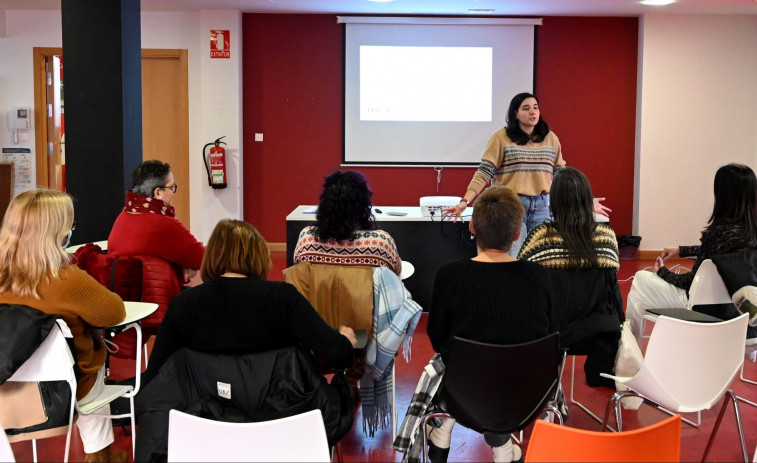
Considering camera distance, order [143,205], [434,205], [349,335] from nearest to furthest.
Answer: [349,335], [143,205], [434,205]

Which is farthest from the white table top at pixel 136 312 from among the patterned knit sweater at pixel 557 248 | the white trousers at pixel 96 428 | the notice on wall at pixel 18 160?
the notice on wall at pixel 18 160

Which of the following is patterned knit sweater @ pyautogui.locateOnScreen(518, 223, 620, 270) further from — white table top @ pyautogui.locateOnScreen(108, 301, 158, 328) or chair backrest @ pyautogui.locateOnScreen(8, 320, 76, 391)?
chair backrest @ pyautogui.locateOnScreen(8, 320, 76, 391)

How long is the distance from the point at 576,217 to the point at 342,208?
0.95 meters

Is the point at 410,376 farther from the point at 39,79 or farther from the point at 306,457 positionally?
the point at 39,79

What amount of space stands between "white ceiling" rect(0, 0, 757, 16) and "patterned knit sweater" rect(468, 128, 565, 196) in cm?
329

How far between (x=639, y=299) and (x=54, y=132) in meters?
7.31

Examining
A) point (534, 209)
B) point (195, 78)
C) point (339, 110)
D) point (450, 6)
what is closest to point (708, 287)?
point (534, 209)

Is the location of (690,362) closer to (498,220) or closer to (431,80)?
(498,220)

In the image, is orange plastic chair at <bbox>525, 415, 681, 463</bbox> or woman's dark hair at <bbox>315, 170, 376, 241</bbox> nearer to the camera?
orange plastic chair at <bbox>525, 415, 681, 463</bbox>

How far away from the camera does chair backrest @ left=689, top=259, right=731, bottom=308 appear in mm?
3422

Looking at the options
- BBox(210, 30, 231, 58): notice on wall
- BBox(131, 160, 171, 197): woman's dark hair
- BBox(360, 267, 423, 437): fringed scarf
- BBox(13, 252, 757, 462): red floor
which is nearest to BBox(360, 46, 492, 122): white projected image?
BBox(210, 30, 231, 58): notice on wall

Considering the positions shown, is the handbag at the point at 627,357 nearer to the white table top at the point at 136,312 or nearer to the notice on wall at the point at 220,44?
the white table top at the point at 136,312

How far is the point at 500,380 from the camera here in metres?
2.32

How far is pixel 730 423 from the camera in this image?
11.6ft
